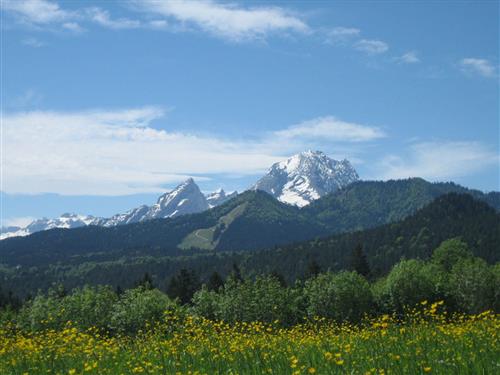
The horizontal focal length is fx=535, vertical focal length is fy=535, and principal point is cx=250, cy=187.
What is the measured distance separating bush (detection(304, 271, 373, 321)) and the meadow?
73.2m

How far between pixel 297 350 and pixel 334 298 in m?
76.8

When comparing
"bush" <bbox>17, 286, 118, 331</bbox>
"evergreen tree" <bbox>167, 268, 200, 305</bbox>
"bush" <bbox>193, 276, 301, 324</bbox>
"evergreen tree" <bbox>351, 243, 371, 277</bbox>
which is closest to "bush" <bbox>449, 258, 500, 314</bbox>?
"bush" <bbox>193, 276, 301, 324</bbox>

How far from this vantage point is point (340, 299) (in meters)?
86.2

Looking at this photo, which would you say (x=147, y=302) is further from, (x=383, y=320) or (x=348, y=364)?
(x=348, y=364)

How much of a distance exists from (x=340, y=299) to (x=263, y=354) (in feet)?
255

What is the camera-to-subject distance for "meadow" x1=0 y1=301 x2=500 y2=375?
8.97 metres

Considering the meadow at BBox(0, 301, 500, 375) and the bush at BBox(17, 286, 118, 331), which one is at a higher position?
the meadow at BBox(0, 301, 500, 375)

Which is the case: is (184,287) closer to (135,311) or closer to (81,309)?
(81,309)

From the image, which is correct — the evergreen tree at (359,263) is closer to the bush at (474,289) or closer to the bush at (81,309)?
the bush at (474,289)

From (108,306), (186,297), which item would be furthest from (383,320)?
(186,297)

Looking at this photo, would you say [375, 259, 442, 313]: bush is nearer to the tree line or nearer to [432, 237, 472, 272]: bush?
the tree line

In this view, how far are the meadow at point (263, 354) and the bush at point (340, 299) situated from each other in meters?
73.2

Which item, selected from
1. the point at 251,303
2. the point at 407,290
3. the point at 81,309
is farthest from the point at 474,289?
the point at 81,309

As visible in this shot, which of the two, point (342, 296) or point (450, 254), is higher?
point (450, 254)
